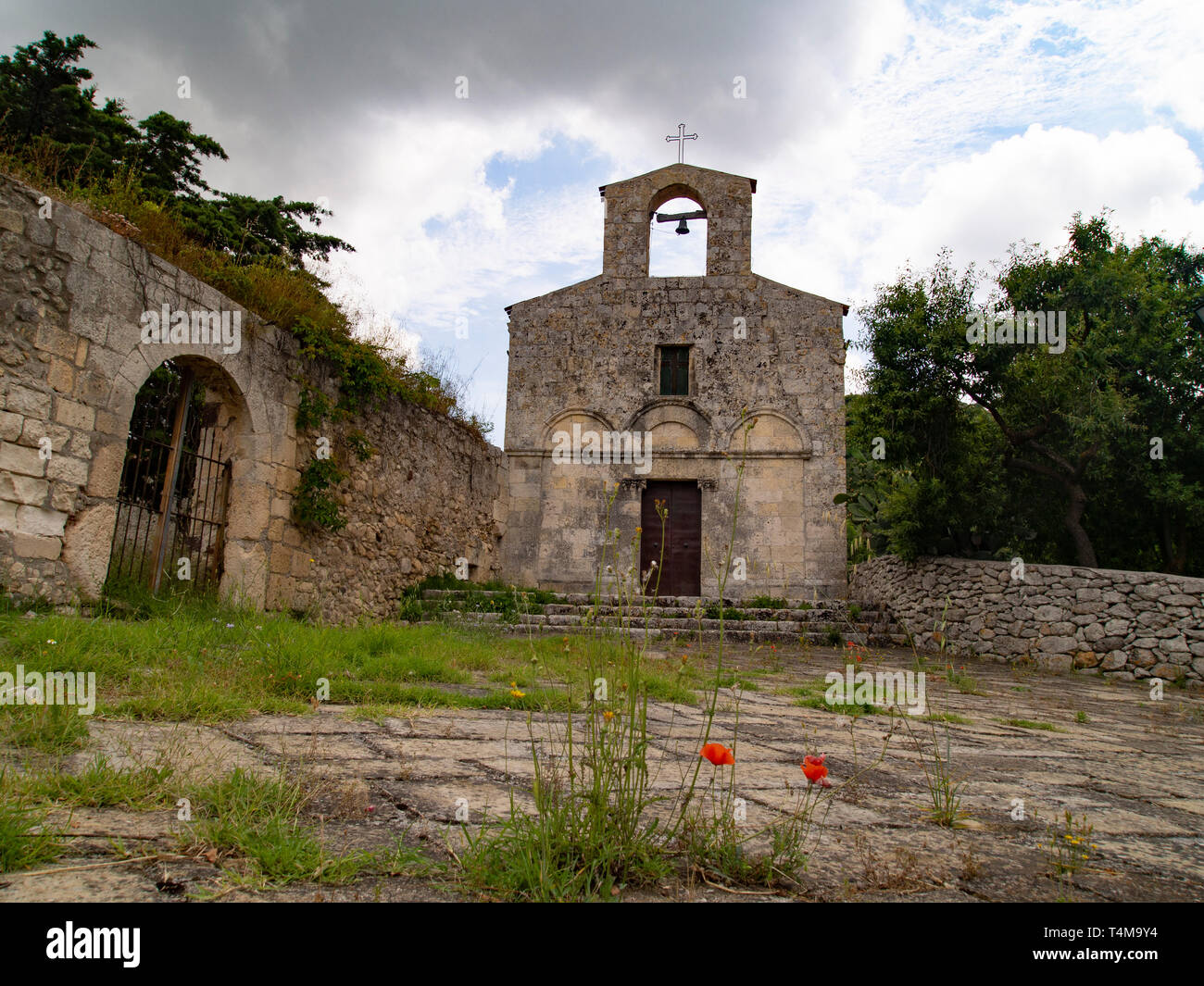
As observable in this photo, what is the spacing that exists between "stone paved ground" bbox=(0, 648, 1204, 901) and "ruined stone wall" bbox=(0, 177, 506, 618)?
297cm

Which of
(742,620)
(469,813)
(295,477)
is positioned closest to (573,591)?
(742,620)

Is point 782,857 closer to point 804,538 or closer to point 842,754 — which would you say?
point 842,754

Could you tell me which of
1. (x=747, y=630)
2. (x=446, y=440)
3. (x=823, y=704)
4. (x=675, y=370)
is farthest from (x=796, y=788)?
(x=675, y=370)

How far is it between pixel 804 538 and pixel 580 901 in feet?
39.6

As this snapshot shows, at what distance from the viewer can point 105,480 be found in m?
5.21

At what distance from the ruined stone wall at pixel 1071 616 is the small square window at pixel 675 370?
536cm

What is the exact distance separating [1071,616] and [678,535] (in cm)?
633

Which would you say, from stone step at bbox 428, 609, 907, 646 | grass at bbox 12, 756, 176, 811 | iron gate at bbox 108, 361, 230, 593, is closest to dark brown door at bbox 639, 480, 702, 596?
stone step at bbox 428, 609, 907, 646

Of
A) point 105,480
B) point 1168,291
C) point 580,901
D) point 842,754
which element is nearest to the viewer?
point 580,901

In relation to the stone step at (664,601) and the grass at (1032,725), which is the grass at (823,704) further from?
the stone step at (664,601)

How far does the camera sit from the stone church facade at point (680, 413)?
42.7ft

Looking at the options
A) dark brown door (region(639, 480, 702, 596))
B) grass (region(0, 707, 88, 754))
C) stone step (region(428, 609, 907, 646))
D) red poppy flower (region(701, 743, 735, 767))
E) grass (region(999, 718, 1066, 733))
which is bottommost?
stone step (region(428, 609, 907, 646))

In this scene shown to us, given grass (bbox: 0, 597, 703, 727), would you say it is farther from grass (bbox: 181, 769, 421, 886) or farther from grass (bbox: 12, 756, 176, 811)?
grass (bbox: 181, 769, 421, 886)

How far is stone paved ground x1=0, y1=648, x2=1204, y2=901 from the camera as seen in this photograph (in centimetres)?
149
